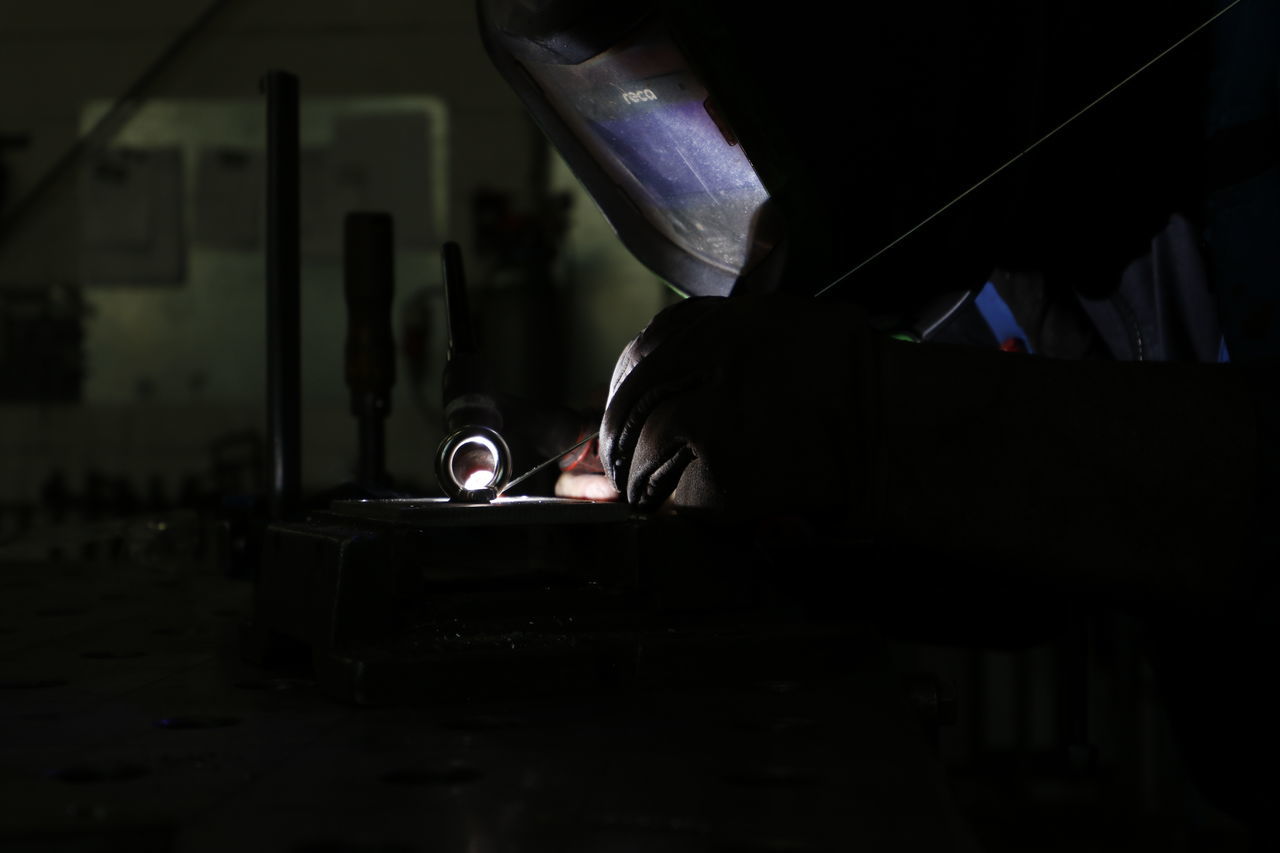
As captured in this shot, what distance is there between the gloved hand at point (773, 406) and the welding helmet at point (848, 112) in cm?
18

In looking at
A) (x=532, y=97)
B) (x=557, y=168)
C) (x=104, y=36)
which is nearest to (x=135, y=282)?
(x=104, y=36)

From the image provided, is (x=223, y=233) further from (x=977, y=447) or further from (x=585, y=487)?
(x=977, y=447)

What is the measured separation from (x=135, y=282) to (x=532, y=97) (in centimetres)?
288

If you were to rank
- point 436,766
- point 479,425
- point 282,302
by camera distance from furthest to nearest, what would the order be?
1. point 282,302
2. point 479,425
3. point 436,766

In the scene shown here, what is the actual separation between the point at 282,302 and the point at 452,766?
773mm

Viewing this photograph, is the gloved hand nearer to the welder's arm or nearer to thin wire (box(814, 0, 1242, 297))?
the welder's arm

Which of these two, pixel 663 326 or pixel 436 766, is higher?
pixel 663 326

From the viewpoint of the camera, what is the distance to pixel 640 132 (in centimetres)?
110

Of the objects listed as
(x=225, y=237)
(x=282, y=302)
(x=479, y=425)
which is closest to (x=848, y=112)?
(x=479, y=425)

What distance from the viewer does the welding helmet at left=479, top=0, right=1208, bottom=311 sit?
34.6 inches

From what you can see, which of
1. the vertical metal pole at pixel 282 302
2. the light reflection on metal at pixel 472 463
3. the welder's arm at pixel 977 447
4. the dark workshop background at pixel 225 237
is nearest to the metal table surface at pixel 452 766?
the welder's arm at pixel 977 447

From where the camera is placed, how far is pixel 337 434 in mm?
3508

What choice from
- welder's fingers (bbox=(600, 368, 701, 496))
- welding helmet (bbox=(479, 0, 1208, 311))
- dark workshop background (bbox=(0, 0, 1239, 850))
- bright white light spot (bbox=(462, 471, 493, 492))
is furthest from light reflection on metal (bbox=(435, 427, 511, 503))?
dark workshop background (bbox=(0, 0, 1239, 850))

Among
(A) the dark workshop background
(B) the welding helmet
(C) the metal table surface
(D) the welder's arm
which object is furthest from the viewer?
(A) the dark workshop background
